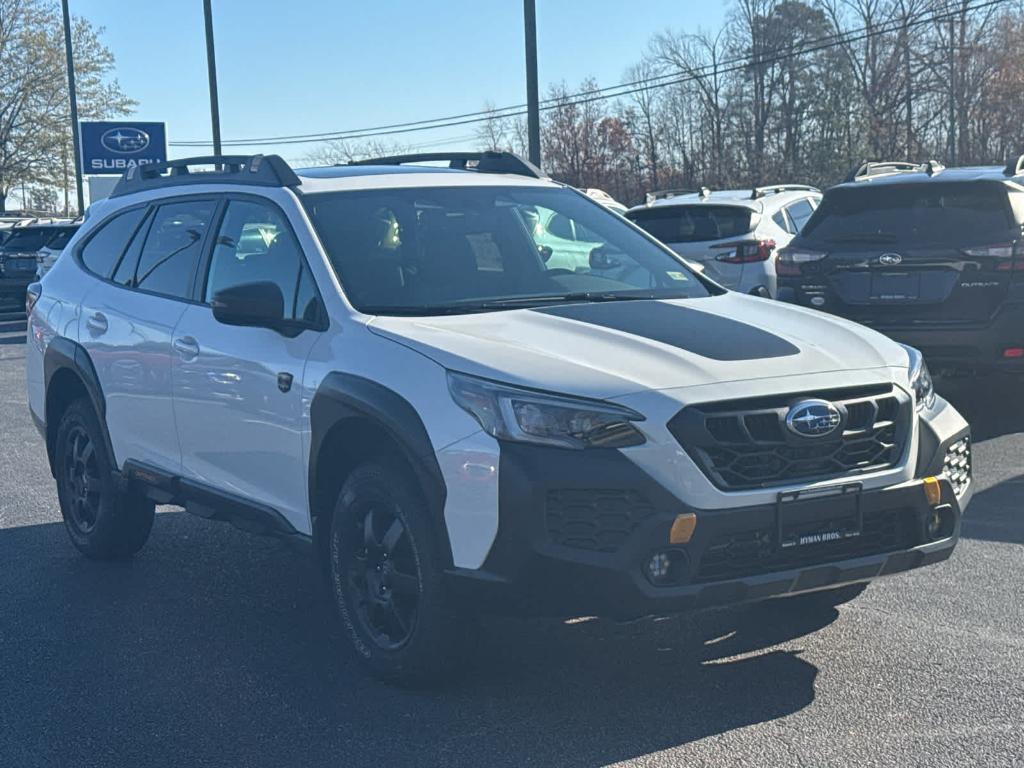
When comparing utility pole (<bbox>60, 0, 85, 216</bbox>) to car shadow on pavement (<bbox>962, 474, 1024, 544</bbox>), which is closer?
car shadow on pavement (<bbox>962, 474, 1024, 544</bbox>)

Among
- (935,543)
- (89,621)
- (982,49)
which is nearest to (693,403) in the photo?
(935,543)

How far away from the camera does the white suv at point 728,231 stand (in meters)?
13.3

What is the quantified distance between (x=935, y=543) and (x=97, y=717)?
2801 millimetres

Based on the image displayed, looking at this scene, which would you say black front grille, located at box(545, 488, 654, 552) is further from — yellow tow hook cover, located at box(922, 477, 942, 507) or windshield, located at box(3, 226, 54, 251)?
windshield, located at box(3, 226, 54, 251)

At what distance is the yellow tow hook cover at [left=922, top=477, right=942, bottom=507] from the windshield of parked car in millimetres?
4783

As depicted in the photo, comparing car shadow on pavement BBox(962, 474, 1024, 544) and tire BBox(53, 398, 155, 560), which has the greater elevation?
tire BBox(53, 398, 155, 560)

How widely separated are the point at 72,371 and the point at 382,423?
2.92 metres

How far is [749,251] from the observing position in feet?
43.5

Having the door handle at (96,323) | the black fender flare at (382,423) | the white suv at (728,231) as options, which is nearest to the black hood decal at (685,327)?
the black fender flare at (382,423)

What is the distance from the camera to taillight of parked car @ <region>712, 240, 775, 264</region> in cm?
1326

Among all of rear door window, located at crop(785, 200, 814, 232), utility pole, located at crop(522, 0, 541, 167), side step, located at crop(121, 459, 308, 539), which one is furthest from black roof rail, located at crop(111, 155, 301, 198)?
utility pole, located at crop(522, 0, 541, 167)

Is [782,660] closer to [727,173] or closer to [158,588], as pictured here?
[158,588]

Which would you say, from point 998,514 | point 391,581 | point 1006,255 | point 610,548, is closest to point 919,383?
point 610,548

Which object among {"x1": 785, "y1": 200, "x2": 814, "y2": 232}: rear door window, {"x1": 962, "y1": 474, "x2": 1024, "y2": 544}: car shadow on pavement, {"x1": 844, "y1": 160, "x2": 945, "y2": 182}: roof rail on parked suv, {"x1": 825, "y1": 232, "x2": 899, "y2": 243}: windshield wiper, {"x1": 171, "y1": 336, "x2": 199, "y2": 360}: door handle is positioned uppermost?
{"x1": 844, "y1": 160, "x2": 945, "y2": 182}: roof rail on parked suv
